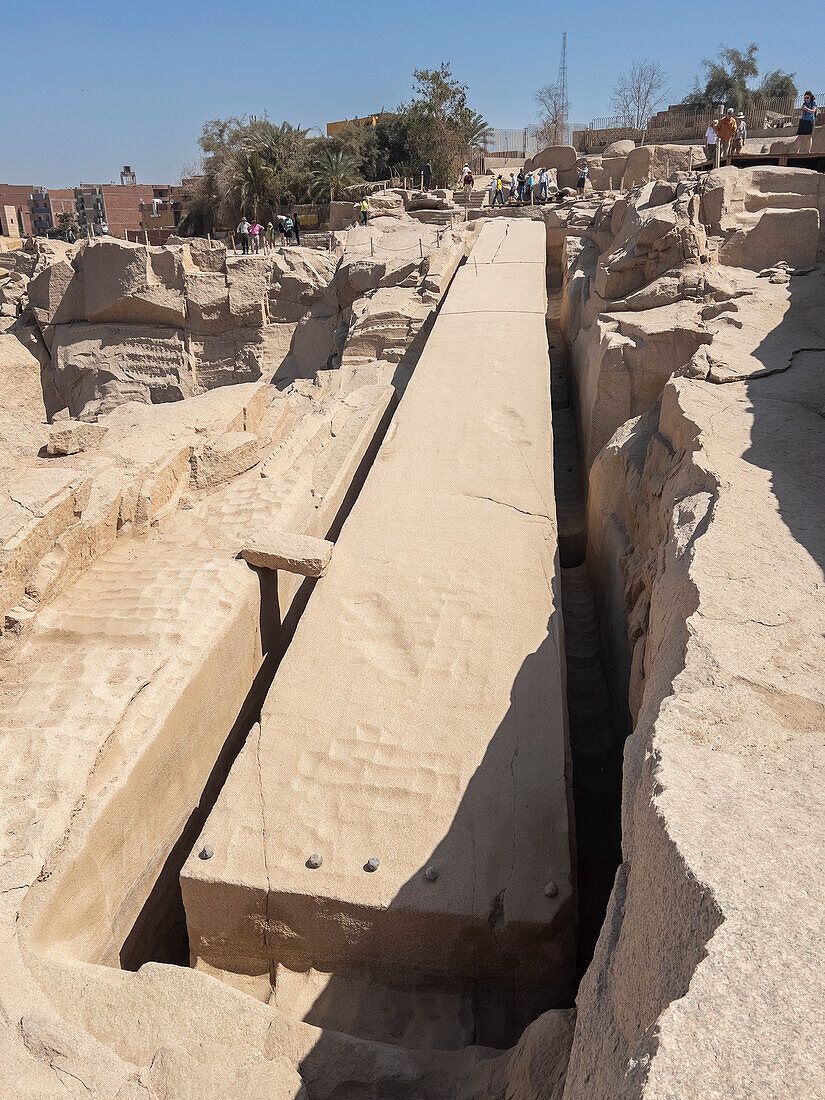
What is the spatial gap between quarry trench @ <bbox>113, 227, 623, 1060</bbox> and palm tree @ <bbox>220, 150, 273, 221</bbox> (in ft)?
53.0

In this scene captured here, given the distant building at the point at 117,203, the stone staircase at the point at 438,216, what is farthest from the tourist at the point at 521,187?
the distant building at the point at 117,203

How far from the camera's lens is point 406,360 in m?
7.32

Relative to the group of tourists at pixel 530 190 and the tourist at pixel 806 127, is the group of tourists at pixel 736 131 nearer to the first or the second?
the tourist at pixel 806 127

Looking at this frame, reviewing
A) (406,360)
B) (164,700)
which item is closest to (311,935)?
(164,700)

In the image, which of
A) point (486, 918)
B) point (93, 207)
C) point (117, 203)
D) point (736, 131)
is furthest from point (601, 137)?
point (93, 207)

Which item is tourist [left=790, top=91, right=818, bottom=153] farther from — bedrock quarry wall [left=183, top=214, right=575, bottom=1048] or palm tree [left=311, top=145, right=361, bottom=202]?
palm tree [left=311, top=145, right=361, bottom=202]

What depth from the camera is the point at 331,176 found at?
18922 mm

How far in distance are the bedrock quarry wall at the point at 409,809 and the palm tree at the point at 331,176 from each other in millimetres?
17084

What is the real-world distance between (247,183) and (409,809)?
63.8 ft

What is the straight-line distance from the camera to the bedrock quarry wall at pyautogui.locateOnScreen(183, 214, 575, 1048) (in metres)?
2.49

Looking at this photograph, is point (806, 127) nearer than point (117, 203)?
Yes

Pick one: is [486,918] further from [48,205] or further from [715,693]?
[48,205]

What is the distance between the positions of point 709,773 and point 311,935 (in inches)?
62.4

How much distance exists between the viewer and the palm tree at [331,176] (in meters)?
19.0
